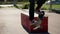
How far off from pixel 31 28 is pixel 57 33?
1.17 m

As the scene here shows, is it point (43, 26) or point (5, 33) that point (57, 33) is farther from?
point (5, 33)

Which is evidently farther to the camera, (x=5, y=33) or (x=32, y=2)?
(x=5, y=33)

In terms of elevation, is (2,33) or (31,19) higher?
(31,19)

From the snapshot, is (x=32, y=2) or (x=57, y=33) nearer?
(x=32, y=2)

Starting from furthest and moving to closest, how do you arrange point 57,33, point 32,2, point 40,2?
point 57,33 → point 32,2 → point 40,2

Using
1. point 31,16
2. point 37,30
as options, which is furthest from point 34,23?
point 37,30

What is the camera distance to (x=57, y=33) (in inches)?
348

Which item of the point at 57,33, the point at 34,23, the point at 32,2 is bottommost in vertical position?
the point at 57,33

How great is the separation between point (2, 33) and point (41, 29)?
1.77m

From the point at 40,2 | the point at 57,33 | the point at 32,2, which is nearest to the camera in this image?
the point at 40,2

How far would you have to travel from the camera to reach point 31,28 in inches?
350

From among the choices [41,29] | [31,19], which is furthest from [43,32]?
[31,19]

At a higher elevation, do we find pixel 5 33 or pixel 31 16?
pixel 31 16

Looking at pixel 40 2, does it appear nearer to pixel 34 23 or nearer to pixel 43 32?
pixel 34 23
